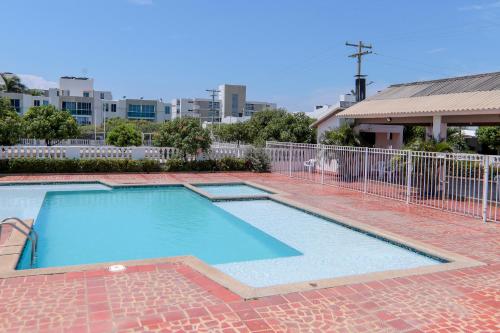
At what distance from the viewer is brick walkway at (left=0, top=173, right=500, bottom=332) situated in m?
4.39

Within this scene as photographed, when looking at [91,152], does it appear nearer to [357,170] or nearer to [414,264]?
[357,170]

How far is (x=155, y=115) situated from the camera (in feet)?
326

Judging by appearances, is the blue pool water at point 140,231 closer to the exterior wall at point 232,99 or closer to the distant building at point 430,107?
the distant building at point 430,107

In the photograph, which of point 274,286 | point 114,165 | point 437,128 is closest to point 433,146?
point 437,128

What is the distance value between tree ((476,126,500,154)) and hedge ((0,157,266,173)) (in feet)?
67.2

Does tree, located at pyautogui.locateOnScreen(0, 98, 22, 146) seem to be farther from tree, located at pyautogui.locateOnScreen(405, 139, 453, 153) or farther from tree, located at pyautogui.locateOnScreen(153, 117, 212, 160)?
tree, located at pyautogui.locateOnScreen(405, 139, 453, 153)

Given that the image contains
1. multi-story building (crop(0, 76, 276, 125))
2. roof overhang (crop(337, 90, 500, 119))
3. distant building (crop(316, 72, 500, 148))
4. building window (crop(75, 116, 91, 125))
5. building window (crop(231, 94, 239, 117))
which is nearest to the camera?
roof overhang (crop(337, 90, 500, 119))

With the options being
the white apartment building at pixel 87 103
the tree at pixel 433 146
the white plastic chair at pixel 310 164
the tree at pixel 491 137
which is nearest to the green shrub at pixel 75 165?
the white plastic chair at pixel 310 164

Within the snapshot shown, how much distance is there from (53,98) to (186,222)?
2955 inches

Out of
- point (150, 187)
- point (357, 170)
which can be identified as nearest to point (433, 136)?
point (357, 170)

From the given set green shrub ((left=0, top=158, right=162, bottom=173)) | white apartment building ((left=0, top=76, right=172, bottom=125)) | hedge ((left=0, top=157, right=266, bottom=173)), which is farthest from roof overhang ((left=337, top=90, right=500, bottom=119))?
white apartment building ((left=0, top=76, right=172, bottom=125))

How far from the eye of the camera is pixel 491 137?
31.8 metres

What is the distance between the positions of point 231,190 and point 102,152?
709 cm

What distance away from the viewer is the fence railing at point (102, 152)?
18109mm
